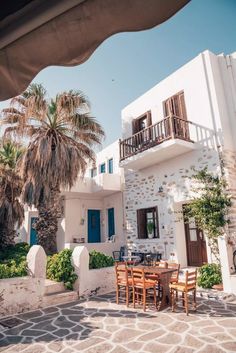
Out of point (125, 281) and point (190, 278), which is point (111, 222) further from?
point (190, 278)

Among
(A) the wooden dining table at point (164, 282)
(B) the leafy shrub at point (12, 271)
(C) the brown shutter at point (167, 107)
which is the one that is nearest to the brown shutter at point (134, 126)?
(C) the brown shutter at point (167, 107)

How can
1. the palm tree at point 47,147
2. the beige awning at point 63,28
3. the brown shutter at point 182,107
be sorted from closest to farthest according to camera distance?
the beige awning at point 63,28 < the palm tree at point 47,147 < the brown shutter at point 182,107

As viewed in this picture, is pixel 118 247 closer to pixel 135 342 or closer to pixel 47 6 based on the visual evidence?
pixel 135 342

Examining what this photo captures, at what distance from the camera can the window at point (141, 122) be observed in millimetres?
13405

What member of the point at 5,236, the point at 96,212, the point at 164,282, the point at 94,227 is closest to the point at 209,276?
the point at 164,282

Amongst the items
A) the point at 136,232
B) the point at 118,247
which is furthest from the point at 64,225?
the point at 136,232

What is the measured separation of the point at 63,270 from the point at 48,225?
7.92 feet

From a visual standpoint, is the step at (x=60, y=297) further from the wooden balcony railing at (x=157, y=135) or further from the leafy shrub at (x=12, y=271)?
the wooden balcony railing at (x=157, y=135)

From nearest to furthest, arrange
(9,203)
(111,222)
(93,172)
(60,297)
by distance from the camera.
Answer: (60,297), (9,203), (111,222), (93,172)

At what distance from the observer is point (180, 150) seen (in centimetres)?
1084

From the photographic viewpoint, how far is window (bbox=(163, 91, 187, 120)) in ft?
38.2

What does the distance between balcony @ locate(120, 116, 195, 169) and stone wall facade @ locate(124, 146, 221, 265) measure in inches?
19.0

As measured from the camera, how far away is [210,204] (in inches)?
358

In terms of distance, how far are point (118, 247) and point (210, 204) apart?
776 cm
